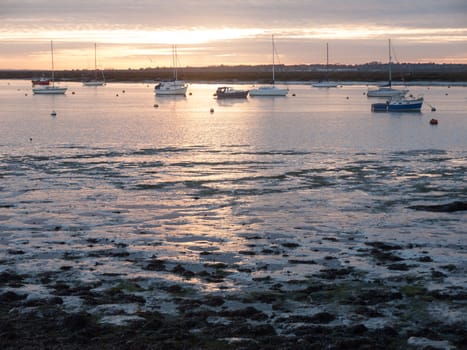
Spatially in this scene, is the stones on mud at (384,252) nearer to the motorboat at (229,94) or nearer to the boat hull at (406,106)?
the boat hull at (406,106)

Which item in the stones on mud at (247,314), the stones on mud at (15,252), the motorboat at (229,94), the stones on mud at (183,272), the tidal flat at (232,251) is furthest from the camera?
the motorboat at (229,94)

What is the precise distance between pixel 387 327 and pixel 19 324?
185 inches

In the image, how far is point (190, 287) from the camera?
36.5 feet

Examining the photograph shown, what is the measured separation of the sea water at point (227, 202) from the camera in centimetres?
1291

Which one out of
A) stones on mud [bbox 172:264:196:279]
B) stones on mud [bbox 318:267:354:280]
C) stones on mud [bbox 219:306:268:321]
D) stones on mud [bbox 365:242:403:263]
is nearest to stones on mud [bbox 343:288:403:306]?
stones on mud [bbox 318:267:354:280]

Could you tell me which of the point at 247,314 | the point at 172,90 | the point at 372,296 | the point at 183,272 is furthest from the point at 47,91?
the point at 247,314

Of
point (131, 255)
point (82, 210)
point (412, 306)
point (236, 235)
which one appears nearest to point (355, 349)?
point (412, 306)

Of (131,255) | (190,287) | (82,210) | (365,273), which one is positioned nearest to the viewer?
(190,287)

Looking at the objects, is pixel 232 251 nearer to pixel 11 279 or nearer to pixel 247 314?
pixel 247 314

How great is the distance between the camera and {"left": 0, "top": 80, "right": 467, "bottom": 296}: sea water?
42.3ft

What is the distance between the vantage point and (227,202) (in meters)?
18.6

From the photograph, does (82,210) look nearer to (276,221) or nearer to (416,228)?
(276,221)

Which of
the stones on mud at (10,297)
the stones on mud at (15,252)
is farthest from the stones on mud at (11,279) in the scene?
the stones on mud at (15,252)

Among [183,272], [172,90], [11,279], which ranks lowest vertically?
[183,272]
